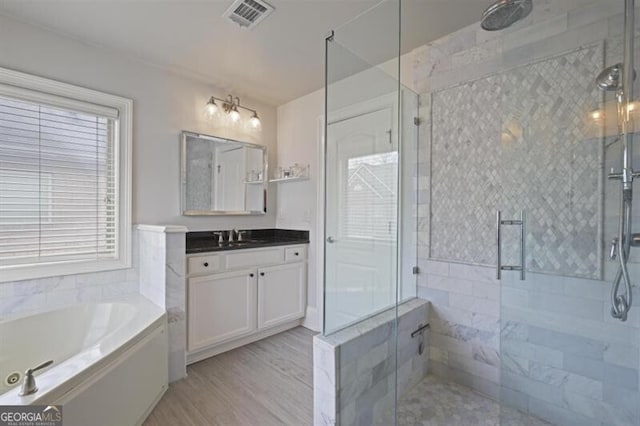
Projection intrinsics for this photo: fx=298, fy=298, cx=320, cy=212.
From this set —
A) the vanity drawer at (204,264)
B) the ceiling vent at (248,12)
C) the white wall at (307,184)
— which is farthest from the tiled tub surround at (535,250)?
the vanity drawer at (204,264)

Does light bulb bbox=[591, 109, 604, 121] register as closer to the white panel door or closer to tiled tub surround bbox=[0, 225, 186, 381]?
the white panel door

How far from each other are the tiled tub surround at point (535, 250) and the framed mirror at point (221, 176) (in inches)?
71.2

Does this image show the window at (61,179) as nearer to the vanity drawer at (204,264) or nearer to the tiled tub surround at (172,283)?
the tiled tub surround at (172,283)

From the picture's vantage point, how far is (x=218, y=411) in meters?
1.80

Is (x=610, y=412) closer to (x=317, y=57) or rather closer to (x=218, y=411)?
(x=218, y=411)

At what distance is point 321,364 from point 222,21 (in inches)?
86.6

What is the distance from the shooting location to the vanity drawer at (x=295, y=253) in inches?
118

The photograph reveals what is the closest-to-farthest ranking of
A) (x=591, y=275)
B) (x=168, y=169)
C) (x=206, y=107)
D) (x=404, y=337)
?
Result: 1. (x=591, y=275)
2. (x=404, y=337)
3. (x=168, y=169)
4. (x=206, y=107)

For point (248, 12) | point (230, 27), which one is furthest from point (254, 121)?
point (248, 12)

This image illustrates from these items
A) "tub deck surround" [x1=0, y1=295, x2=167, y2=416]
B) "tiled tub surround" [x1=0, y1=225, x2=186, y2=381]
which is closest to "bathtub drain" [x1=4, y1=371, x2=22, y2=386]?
"tub deck surround" [x1=0, y1=295, x2=167, y2=416]

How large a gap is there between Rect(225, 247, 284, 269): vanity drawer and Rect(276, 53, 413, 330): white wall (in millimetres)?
421

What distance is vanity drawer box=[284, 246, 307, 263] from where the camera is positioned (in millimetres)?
3010

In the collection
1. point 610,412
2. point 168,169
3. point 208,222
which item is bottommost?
point 610,412

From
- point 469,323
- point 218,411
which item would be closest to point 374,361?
point 469,323
